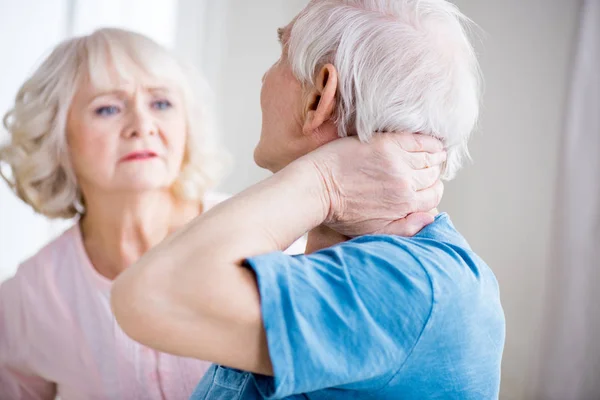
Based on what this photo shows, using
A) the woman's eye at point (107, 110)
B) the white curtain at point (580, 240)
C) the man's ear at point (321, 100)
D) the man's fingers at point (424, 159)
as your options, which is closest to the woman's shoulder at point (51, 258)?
the woman's eye at point (107, 110)

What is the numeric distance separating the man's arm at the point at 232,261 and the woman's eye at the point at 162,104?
100cm

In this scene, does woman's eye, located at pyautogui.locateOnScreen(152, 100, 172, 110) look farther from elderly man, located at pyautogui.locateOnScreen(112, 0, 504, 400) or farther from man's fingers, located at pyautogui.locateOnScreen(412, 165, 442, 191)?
man's fingers, located at pyautogui.locateOnScreen(412, 165, 442, 191)

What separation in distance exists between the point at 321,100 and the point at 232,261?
296 millimetres

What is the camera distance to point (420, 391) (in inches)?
29.9

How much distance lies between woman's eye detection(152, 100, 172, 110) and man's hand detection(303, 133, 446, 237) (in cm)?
99

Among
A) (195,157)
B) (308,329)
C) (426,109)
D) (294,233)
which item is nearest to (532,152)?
(195,157)

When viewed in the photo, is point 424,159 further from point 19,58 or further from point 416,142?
point 19,58

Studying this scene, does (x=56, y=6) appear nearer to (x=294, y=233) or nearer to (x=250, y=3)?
(x=250, y=3)

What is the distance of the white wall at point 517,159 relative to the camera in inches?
75.6

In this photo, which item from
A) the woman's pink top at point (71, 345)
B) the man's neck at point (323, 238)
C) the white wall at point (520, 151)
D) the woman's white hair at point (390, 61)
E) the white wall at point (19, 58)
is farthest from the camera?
the white wall at point (19, 58)

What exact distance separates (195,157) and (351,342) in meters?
1.29

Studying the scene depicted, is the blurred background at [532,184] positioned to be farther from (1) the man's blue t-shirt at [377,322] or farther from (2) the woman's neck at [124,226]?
(1) the man's blue t-shirt at [377,322]

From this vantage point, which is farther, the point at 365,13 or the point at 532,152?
the point at 532,152

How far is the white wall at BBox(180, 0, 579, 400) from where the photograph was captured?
1921 mm
